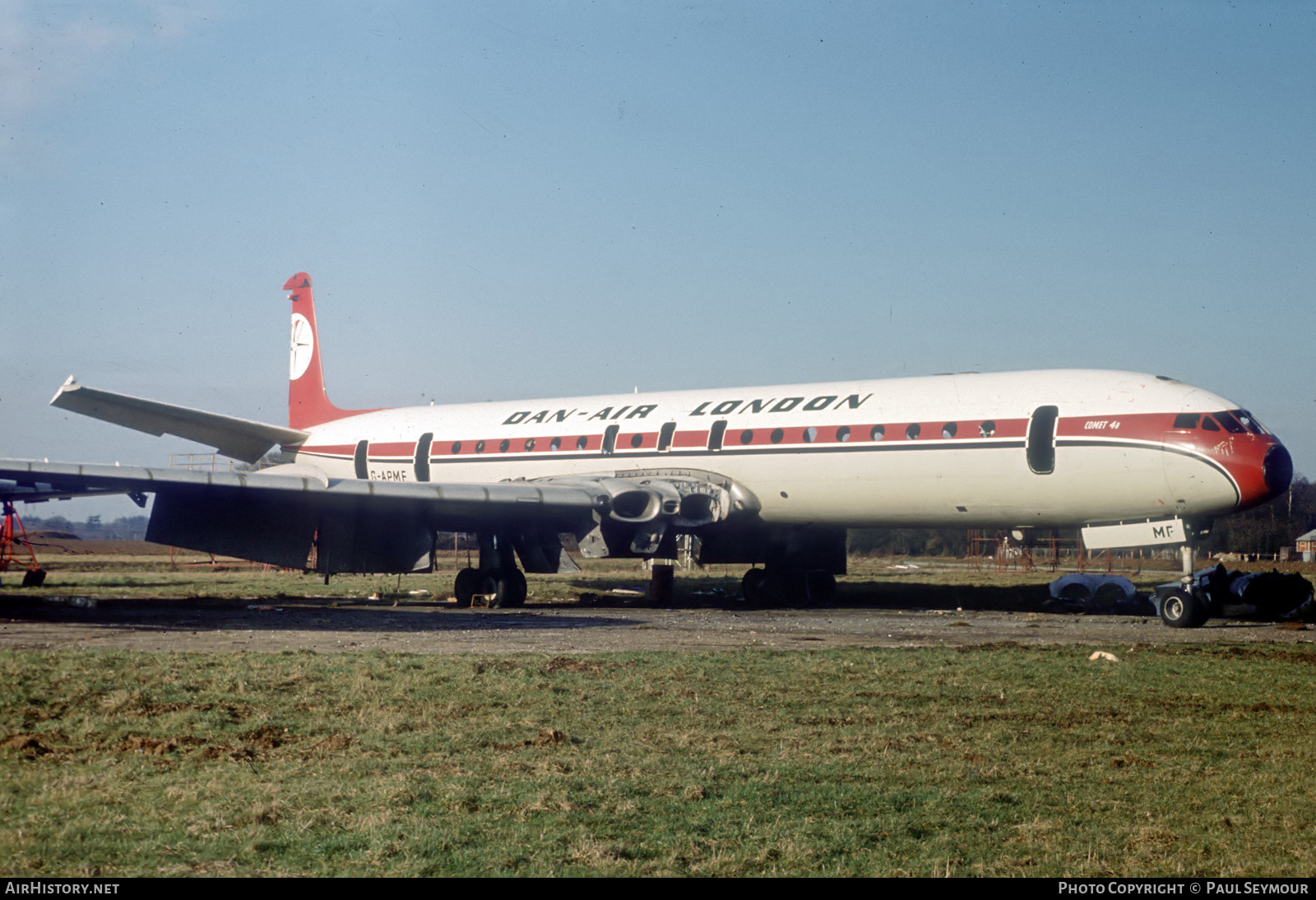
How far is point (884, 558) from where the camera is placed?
62.1 metres

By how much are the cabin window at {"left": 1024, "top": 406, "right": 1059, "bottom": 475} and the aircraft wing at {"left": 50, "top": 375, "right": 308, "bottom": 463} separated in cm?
1621

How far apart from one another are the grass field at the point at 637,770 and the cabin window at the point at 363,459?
625 inches

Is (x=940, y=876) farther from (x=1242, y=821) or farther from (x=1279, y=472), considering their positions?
(x=1279, y=472)

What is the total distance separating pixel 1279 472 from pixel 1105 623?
3.32 meters

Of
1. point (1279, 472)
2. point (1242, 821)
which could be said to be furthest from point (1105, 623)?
point (1242, 821)

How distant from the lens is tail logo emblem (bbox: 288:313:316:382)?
96.9 feet

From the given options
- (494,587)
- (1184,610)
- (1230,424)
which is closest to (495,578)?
(494,587)

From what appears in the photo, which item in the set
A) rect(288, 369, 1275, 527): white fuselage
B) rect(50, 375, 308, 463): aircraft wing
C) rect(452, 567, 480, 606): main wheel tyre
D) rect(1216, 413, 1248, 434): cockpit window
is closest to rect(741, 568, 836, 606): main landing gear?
rect(288, 369, 1275, 527): white fuselage

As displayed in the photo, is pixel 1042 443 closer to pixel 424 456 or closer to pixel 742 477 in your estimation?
pixel 742 477

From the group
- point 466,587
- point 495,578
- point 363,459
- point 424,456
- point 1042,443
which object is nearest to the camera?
point 1042,443

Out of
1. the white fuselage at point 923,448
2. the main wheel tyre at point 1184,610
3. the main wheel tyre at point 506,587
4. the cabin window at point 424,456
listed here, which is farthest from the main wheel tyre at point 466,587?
the main wheel tyre at point 1184,610

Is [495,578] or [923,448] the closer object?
[923,448]

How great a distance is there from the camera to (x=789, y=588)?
2277cm

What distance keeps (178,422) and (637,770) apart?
1947 centimetres
